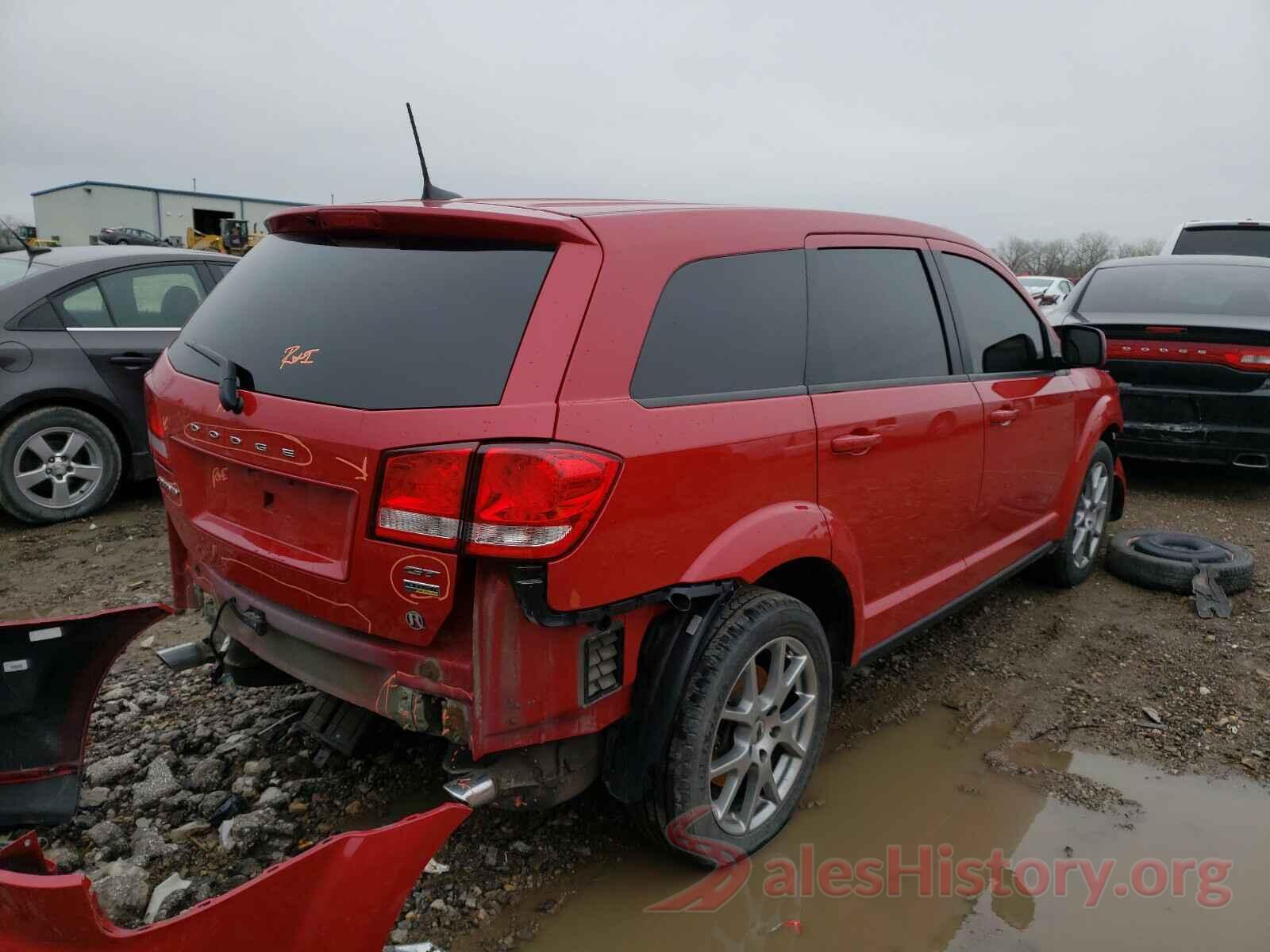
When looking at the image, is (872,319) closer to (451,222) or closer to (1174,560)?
(451,222)

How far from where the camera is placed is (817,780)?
3029 millimetres

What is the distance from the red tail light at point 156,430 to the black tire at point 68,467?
3.02 m

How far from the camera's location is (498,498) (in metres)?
1.92

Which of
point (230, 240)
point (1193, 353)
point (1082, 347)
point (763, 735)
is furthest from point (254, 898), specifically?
point (230, 240)

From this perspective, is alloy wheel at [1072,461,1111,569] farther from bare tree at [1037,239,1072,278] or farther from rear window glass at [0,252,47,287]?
bare tree at [1037,239,1072,278]

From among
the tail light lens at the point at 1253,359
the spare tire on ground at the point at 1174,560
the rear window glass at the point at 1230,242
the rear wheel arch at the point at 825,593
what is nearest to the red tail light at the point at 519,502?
the rear wheel arch at the point at 825,593

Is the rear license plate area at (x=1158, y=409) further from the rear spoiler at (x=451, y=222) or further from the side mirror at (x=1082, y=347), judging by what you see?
the rear spoiler at (x=451, y=222)

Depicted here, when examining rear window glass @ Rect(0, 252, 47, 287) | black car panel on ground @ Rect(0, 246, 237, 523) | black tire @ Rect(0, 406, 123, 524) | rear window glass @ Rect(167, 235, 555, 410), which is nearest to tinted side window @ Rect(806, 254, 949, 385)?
rear window glass @ Rect(167, 235, 555, 410)

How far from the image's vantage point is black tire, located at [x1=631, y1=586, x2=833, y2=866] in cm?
229

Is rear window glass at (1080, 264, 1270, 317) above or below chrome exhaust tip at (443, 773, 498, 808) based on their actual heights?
above

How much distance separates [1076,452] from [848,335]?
215cm

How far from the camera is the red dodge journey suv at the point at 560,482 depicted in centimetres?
199

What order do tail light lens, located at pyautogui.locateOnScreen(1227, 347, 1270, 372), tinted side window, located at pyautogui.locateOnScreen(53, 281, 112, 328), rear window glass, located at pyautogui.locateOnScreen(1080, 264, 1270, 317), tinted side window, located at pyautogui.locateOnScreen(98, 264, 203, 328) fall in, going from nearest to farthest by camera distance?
tinted side window, located at pyautogui.locateOnScreen(53, 281, 112, 328) < tinted side window, located at pyautogui.locateOnScreen(98, 264, 203, 328) < tail light lens, located at pyautogui.locateOnScreen(1227, 347, 1270, 372) < rear window glass, located at pyautogui.locateOnScreen(1080, 264, 1270, 317)

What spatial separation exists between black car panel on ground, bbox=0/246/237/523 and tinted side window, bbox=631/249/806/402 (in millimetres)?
4341
